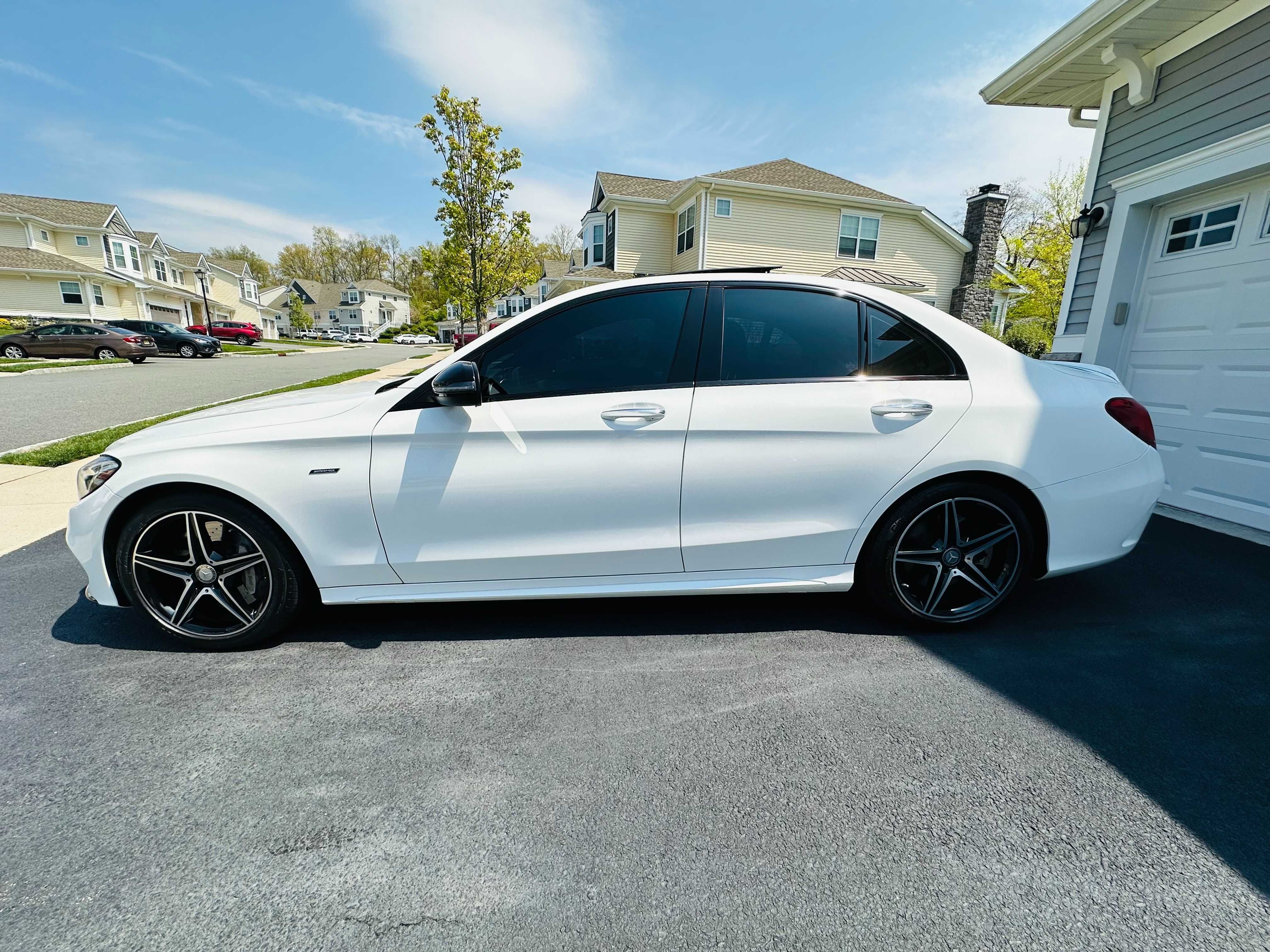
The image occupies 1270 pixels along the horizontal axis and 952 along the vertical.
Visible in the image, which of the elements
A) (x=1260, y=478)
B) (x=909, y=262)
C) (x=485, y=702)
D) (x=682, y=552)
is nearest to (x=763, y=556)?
(x=682, y=552)

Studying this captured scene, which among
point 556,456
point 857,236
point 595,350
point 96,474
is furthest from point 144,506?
point 857,236

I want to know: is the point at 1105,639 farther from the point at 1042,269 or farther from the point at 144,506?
the point at 1042,269

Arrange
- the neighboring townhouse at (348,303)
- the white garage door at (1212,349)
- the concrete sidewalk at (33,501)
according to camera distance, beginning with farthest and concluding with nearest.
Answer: the neighboring townhouse at (348,303) → the white garage door at (1212,349) → the concrete sidewalk at (33,501)

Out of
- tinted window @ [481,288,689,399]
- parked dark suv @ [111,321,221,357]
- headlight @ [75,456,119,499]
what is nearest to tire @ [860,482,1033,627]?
tinted window @ [481,288,689,399]

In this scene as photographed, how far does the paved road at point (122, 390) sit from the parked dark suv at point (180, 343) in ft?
5.79

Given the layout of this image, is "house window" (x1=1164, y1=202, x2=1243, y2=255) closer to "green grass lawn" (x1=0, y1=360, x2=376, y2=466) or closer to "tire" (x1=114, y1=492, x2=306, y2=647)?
"tire" (x1=114, y1=492, x2=306, y2=647)

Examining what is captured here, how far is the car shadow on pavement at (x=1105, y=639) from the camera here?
6.24ft

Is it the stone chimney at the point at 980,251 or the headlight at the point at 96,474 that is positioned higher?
the stone chimney at the point at 980,251

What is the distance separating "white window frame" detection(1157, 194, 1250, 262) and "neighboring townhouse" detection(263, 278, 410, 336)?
80999 millimetres

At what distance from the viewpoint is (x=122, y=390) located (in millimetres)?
11688

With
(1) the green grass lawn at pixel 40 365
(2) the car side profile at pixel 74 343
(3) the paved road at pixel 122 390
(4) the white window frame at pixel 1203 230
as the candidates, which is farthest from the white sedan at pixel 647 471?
(2) the car side profile at pixel 74 343

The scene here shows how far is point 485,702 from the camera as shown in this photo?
2.29m

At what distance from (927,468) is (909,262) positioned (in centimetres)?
2212

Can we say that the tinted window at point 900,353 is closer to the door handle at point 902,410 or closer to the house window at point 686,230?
the door handle at point 902,410
